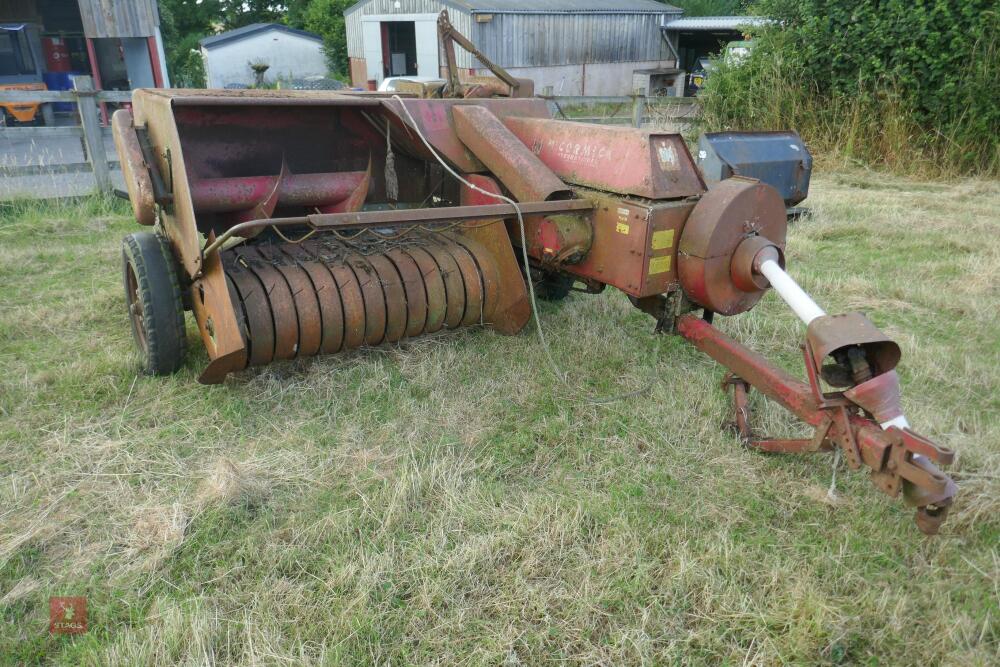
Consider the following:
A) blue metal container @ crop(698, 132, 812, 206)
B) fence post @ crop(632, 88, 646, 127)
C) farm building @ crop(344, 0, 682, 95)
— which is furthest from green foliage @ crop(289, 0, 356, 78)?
blue metal container @ crop(698, 132, 812, 206)

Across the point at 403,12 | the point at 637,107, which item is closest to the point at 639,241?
the point at 637,107

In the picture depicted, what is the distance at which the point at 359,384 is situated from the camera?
10.7 feet

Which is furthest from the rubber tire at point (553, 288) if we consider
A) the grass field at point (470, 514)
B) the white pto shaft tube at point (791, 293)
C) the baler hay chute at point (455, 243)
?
the white pto shaft tube at point (791, 293)

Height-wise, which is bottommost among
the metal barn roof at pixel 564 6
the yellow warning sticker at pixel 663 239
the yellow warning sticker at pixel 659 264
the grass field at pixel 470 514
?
the grass field at pixel 470 514

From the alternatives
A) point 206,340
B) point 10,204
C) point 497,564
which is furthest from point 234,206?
point 10,204

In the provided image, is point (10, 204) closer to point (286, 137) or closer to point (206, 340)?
point (286, 137)

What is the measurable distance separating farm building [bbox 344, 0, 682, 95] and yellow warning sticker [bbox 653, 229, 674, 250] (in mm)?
14906

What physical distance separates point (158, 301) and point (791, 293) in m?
2.65

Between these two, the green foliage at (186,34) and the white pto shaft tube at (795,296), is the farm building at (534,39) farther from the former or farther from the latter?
the white pto shaft tube at (795,296)

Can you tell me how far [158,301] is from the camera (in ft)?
10.3

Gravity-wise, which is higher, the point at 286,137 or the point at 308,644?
the point at 286,137

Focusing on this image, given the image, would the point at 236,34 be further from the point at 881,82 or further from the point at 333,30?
the point at 881,82

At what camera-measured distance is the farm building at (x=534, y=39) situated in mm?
18406

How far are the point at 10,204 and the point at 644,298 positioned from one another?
6.00m
